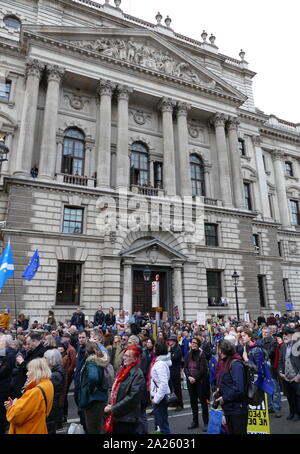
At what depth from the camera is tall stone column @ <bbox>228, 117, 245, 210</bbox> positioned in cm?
3034

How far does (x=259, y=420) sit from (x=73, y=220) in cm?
1891

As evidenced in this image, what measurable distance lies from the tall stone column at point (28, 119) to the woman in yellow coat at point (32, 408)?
1998 centimetres

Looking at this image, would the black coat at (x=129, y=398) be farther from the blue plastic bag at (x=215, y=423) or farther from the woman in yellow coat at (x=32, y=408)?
the blue plastic bag at (x=215, y=423)

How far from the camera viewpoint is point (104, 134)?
84.2 feet

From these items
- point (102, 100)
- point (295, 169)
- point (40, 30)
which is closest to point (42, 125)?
point (102, 100)

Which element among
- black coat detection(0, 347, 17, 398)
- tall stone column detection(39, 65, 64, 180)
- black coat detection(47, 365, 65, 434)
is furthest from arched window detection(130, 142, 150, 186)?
black coat detection(47, 365, 65, 434)

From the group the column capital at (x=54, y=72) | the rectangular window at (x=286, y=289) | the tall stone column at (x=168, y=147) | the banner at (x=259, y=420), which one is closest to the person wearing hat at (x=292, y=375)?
the banner at (x=259, y=420)

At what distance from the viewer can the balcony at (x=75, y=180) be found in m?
23.6

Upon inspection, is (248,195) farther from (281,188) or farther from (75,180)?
(75,180)

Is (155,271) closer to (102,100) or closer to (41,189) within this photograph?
(41,189)

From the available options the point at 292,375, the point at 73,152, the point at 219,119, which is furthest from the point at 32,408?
the point at 219,119

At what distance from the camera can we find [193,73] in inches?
1234

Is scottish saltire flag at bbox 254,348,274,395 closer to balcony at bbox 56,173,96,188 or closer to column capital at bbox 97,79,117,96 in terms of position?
balcony at bbox 56,173,96,188

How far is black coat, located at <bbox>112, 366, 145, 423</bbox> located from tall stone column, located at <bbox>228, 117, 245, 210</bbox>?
26600mm
